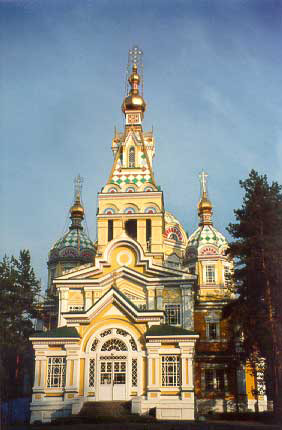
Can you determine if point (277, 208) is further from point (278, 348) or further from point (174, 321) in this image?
point (174, 321)

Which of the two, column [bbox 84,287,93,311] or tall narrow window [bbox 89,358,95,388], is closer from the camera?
tall narrow window [bbox 89,358,95,388]

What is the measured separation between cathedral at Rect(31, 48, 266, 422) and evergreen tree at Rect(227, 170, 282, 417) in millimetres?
2781

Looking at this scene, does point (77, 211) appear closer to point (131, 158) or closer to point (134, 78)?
point (131, 158)

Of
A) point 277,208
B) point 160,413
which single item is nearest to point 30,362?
point 160,413

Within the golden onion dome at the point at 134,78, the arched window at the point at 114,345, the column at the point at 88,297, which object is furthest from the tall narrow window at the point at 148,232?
the golden onion dome at the point at 134,78

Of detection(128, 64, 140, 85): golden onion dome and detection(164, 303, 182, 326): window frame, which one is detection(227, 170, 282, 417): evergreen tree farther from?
detection(128, 64, 140, 85): golden onion dome

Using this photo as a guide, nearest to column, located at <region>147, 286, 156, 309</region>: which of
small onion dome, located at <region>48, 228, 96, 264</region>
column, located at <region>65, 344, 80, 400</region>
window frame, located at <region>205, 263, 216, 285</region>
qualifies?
column, located at <region>65, 344, 80, 400</region>

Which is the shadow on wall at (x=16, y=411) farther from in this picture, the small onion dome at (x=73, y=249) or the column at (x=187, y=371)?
the small onion dome at (x=73, y=249)

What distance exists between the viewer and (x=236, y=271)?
87.8 ft

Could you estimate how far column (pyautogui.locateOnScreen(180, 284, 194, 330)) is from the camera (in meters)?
32.1

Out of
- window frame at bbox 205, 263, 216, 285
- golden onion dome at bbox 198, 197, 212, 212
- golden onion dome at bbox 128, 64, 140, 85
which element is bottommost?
window frame at bbox 205, 263, 216, 285

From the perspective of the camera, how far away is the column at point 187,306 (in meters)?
32.1

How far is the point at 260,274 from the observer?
25688 millimetres

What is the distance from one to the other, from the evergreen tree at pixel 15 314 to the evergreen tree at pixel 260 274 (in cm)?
→ 1383
